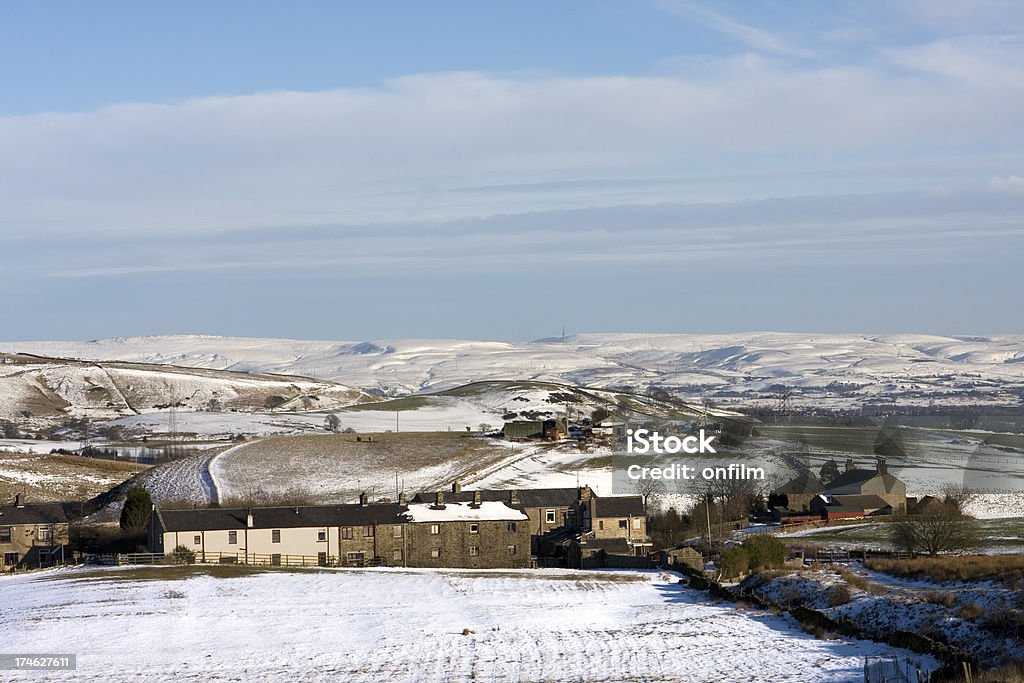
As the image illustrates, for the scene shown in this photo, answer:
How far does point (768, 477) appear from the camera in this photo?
85750 millimetres

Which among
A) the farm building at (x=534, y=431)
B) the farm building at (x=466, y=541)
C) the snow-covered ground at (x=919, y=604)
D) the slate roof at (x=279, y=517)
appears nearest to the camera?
the snow-covered ground at (x=919, y=604)

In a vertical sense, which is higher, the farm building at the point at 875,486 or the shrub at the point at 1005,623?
the farm building at the point at 875,486

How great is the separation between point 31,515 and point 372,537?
20.6 m

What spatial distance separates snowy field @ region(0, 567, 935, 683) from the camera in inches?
1264

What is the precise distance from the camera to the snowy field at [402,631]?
32.1 m

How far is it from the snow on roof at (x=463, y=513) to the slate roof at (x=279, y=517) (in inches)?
35.4

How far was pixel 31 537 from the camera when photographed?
68.8 metres

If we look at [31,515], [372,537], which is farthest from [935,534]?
[31,515]

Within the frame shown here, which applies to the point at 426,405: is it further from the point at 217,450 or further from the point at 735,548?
the point at 735,548

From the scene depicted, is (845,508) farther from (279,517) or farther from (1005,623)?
(1005,623)

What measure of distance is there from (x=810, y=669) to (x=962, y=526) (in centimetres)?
2881

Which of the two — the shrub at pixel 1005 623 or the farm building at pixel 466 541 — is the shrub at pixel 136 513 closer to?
the farm building at pixel 466 541

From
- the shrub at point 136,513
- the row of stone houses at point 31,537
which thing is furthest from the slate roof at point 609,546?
the row of stone houses at point 31,537

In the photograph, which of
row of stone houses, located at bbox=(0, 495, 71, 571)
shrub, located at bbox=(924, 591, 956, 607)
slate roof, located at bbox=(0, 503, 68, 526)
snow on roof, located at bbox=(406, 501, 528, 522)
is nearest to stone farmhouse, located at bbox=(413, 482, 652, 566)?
snow on roof, located at bbox=(406, 501, 528, 522)
